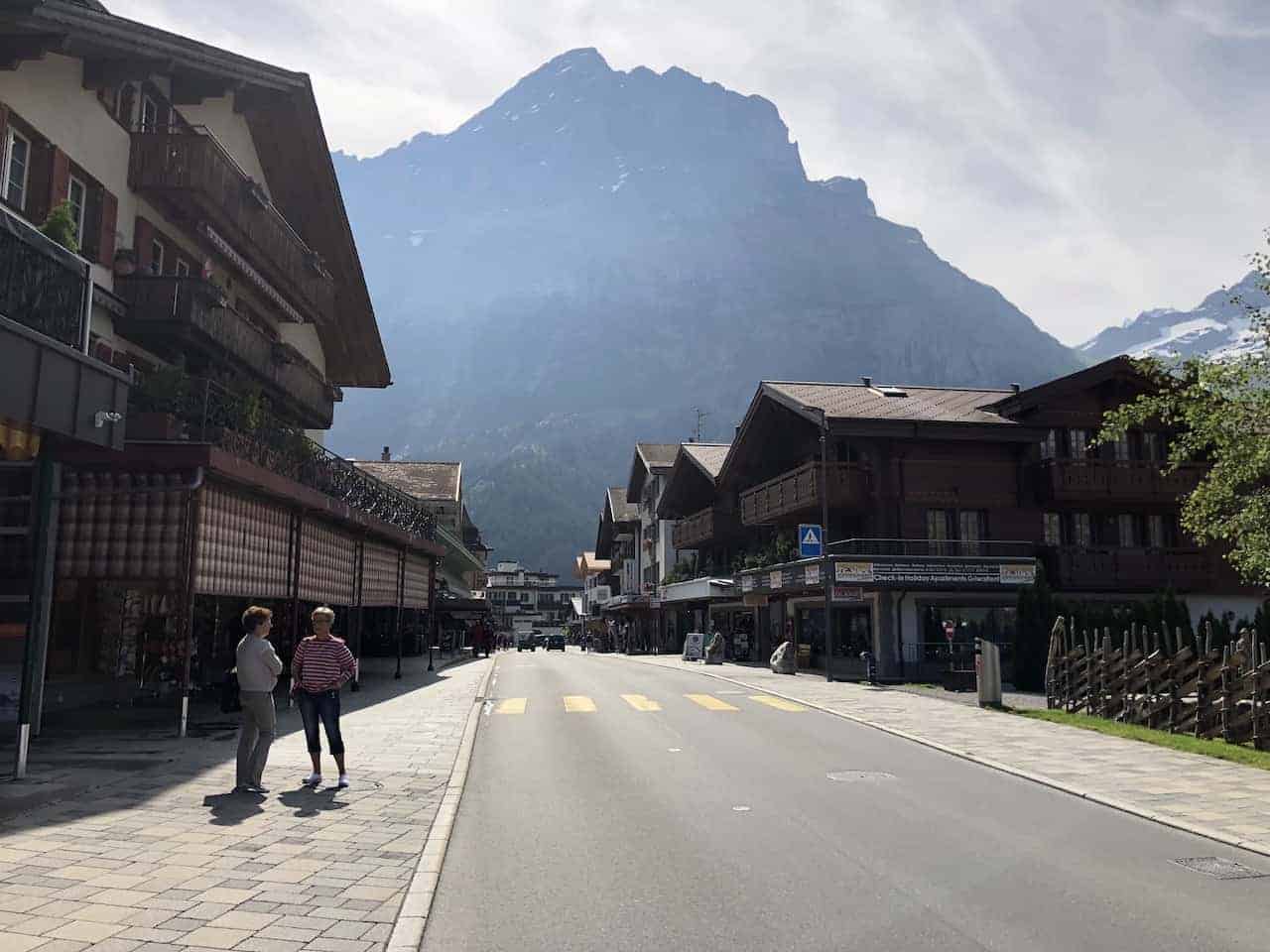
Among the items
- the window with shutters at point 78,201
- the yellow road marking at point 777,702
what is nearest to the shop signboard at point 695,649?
the yellow road marking at point 777,702

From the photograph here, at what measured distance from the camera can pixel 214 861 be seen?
275 inches

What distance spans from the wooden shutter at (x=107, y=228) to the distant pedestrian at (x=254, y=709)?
395 inches

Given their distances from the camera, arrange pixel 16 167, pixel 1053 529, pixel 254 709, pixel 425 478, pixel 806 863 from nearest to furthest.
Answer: pixel 806 863 → pixel 254 709 → pixel 16 167 → pixel 1053 529 → pixel 425 478

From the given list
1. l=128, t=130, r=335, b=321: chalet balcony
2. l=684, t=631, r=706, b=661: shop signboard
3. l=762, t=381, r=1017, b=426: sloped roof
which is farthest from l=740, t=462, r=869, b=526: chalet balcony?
l=128, t=130, r=335, b=321: chalet balcony

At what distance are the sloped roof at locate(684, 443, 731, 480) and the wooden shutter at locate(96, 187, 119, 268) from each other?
32.5 meters

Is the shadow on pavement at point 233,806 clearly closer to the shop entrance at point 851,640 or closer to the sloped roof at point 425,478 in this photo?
the shop entrance at point 851,640

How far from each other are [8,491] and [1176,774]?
16.0 meters

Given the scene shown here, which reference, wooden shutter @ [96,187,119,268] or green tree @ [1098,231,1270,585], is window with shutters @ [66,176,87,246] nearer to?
wooden shutter @ [96,187,119,268]

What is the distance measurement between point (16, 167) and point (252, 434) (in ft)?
16.7

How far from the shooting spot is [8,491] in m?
14.3

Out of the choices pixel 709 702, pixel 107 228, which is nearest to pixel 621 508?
pixel 709 702

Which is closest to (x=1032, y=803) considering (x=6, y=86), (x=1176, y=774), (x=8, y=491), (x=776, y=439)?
(x=1176, y=774)

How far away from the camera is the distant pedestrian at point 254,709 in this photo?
9539 millimetres

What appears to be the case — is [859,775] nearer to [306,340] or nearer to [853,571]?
[853,571]
